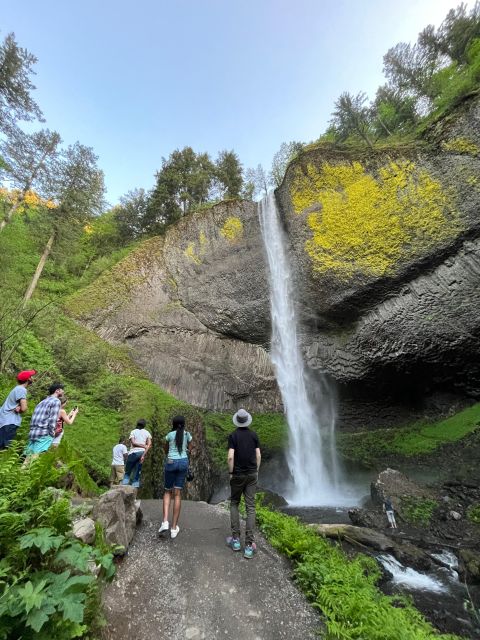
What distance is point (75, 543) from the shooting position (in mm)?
2578

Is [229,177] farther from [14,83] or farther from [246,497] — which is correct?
[246,497]

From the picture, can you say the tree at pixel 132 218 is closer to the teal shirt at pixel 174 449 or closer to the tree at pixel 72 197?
the tree at pixel 72 197

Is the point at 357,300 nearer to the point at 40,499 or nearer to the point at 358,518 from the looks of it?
the point at 358,518

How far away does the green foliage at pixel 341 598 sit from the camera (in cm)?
317

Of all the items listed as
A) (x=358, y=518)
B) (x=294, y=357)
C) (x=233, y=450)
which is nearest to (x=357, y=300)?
(x=294, y=357)

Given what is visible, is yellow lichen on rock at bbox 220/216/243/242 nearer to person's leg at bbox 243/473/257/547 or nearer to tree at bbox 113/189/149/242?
tree at bbox 113/189/149/242

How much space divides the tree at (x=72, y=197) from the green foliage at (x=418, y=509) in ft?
62.0

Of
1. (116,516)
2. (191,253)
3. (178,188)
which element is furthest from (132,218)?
(116,516)

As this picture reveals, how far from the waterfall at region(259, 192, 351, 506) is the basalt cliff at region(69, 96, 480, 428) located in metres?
0.59

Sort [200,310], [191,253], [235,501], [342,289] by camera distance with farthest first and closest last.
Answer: [191,253] → [200,310] → [342,289] → [235,501]

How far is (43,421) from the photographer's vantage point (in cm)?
477

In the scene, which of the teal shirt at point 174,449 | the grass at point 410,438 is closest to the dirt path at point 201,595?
the teal shirt at point 174,449

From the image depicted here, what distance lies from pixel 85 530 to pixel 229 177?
28.9 m

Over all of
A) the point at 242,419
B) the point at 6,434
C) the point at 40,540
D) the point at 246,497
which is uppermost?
the point at 6,434
